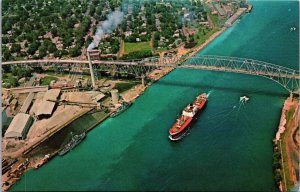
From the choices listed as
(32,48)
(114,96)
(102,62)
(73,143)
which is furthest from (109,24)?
(73,143)

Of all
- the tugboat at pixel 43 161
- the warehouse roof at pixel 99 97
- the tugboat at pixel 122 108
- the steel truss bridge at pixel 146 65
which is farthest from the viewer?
the steel truss bridge at pixel 146 65

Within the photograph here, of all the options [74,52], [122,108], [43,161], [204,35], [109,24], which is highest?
[109,24]

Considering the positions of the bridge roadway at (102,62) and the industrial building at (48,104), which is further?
the bridge roadway at (102,62)

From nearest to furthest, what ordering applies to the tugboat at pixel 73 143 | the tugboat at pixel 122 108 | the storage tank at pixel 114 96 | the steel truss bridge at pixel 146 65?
1. the tugboat at pixel 73 143
2. the tugboat at pixel 122 108
3. the storage tank at pixel 114 96
4. the steel truss bridge at pixel 146 65

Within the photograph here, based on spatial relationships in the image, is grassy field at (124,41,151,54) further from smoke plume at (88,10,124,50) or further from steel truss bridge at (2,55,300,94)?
steel truss bridge at (2,55,300,94)

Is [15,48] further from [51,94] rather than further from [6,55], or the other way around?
[51,94]

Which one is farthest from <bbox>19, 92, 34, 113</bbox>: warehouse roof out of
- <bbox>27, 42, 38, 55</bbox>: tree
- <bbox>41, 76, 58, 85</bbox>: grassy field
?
<bbox>27, 42, 38, 55</bbox>: tree

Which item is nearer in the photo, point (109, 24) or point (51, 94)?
point (51, 94)

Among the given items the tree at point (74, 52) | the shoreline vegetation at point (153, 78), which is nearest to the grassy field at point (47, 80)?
the shoreline vegetation at point (153, 78)

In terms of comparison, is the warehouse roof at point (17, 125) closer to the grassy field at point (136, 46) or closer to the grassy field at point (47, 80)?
the grassy field at point (47, 80)
